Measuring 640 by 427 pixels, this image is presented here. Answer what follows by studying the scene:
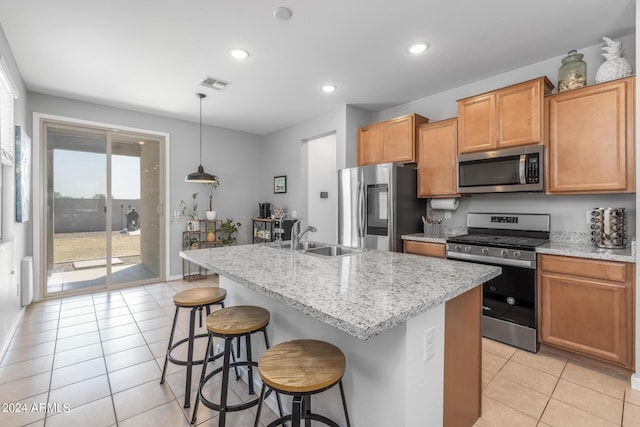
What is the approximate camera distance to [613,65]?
2367 mm

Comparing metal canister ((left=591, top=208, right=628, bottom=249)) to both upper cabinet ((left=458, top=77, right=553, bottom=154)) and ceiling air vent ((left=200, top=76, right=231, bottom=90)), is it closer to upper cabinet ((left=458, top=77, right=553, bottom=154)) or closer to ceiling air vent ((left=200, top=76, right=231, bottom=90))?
upper cabinet ((left=458, top=77, right=553, bottom=154))

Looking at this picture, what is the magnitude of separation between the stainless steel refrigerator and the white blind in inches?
132

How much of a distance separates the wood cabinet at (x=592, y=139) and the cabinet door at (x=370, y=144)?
5.88 feet

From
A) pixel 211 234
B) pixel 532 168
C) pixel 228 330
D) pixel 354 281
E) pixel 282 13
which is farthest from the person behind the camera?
pixel 211 234

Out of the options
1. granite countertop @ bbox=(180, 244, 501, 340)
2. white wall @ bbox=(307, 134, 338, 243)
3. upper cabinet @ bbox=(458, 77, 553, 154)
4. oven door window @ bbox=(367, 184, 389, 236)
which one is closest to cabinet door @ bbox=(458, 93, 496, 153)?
upper cabinet @ bbox=(458, 77, 553, 154)

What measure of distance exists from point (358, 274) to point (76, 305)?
3.96 metres

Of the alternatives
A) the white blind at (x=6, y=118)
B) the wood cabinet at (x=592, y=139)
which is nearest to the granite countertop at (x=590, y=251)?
the wood cabinet at (x=592, y=139)

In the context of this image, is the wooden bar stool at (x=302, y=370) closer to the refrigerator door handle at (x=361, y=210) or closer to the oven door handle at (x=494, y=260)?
the oven door handle at (x=494, y=260)

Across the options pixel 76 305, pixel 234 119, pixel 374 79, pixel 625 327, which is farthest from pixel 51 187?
pixel 625 327

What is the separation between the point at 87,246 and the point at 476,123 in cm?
528

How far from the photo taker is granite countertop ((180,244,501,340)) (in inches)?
40.2

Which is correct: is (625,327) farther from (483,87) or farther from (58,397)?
(58,397)

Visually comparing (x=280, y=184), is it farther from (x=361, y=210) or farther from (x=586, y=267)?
(x=586, y=267)

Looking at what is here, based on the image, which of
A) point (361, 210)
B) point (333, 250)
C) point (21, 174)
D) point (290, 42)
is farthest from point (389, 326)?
point (21, 174)
